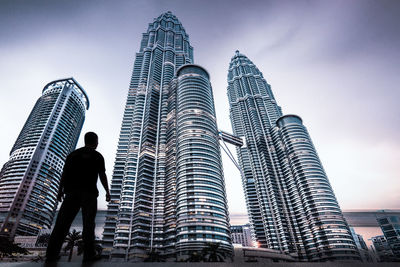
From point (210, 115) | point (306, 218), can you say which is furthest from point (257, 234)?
point (210, 115)

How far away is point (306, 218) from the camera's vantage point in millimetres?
129250

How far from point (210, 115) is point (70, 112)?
126079 millimetres

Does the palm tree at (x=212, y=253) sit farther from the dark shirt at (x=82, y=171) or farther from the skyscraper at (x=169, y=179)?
the dark shirt at (x=82, y=171)

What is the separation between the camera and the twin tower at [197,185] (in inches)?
3875

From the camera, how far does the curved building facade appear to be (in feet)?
293

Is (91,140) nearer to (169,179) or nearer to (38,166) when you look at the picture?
(169,179)

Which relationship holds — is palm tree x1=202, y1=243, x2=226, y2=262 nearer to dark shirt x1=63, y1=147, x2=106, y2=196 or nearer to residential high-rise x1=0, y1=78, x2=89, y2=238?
dark shirt x1=63, y1=147, x2=106, y2=196

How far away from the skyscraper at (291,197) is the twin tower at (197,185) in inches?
21.3

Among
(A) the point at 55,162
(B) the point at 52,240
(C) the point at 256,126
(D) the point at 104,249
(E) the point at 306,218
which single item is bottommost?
(B) the point at 52,240

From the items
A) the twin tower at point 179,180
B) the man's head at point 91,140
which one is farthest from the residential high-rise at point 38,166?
the man's head at point 91,140

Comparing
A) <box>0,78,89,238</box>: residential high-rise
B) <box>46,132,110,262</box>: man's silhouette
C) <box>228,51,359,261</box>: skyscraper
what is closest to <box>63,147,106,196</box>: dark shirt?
<box>46,132,110,262</box>: man's silhouette

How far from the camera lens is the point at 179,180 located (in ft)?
342

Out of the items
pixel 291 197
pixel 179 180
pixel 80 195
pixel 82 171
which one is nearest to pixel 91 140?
pixel 82 171

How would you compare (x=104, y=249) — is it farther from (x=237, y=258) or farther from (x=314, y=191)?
(x=314, y=191)
